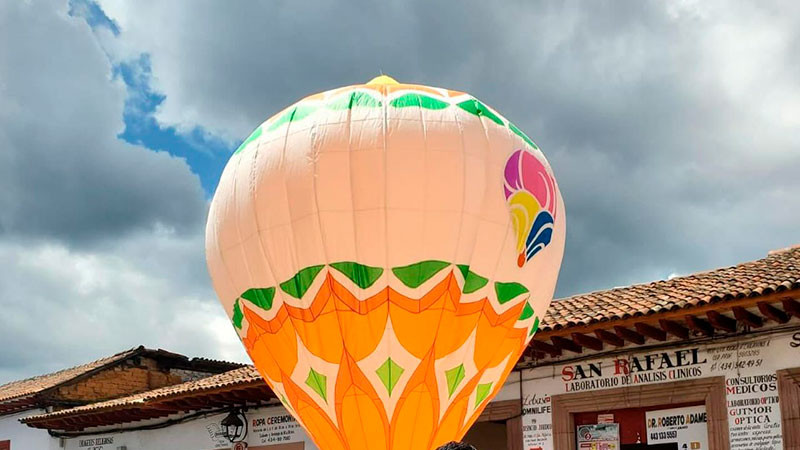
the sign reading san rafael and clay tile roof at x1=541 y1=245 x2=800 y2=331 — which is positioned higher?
clay tile roof at x1=541 y1=245 x2=800 y2=331

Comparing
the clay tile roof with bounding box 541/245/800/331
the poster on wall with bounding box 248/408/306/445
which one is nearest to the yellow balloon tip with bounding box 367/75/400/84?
the clay tile roof with bounding box 541/245/800/331

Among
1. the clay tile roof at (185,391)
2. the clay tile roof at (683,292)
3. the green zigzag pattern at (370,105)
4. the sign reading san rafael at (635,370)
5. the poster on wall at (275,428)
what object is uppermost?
the green zigzag pattern at (370,105)

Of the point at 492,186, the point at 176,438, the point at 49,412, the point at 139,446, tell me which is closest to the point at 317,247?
the point at 492,186

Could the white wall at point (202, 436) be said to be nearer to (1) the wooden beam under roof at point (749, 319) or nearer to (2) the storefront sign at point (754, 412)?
(2) the storefront sign at point (754, 412)

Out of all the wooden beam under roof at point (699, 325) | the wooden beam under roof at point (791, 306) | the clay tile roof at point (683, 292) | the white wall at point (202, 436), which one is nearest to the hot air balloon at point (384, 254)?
the clay tile roof at point (683, 292)

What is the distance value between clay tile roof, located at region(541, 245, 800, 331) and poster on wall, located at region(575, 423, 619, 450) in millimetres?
1291

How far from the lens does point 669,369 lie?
34.3 ft

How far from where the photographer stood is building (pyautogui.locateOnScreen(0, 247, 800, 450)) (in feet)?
31.2

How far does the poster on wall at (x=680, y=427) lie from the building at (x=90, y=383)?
12.5 m

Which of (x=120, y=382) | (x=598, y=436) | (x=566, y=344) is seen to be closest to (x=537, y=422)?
(x=598, y=436)

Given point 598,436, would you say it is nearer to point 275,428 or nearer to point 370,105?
point 275,428

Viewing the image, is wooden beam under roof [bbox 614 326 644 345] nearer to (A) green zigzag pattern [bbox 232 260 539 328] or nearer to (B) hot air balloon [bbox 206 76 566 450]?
(B) hot air balloon [bbox 206 76 566 450]

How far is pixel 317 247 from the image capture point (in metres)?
7.01

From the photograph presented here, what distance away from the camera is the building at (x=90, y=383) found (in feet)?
63.2
